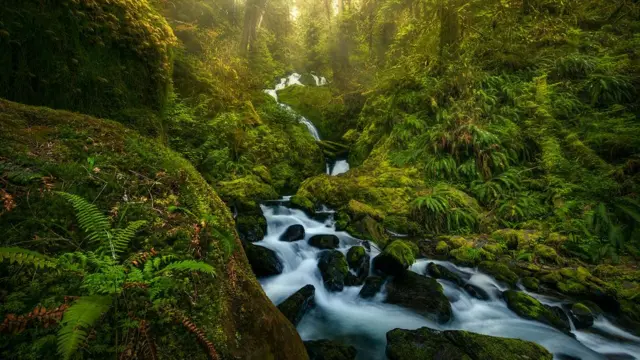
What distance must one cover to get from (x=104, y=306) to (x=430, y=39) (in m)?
15.4

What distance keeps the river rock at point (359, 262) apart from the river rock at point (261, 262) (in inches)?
55.5

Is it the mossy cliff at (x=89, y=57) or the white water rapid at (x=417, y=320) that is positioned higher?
the mossy cliff at (x=89, y=57)

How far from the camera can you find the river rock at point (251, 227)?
22.9ft

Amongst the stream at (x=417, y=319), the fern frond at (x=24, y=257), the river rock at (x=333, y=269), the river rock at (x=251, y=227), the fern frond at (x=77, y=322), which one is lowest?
the stream at (x=417, y=319)

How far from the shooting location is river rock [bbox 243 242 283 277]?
5.82m

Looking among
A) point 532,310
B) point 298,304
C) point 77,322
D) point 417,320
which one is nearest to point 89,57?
point 77,322

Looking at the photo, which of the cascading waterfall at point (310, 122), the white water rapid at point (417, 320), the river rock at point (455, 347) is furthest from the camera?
the cascading waterfall at point (310, 122)

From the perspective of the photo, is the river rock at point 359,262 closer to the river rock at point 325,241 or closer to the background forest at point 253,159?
the river rock at point 325,241

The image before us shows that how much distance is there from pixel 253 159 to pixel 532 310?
8.89 meters

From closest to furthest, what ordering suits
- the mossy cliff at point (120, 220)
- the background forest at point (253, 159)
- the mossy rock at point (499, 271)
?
the mossy cliff at point (120, 220) → the background forest at point (253, 159) → the mossy rock at point (499, 271)

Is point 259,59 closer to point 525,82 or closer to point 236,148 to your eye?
point 236,148

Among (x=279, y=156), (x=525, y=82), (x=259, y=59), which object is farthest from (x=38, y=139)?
(x=259, y=59)

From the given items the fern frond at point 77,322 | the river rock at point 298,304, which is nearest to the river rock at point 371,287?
the river rock at point 298,304

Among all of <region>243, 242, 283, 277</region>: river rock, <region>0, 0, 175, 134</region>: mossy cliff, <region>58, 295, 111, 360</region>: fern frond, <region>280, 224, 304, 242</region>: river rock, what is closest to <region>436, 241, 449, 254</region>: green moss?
<region>280, 224, 304, 242</region>: river rock
